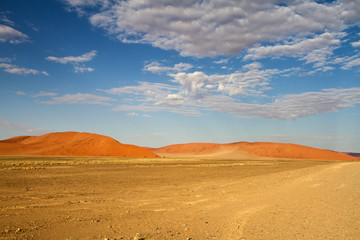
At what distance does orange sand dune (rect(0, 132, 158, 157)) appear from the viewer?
254ft

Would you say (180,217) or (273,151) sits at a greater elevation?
(273,151)

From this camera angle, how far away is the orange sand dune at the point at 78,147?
77312mm

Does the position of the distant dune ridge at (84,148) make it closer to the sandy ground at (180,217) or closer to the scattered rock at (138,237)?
the sandy ground at (180,217)

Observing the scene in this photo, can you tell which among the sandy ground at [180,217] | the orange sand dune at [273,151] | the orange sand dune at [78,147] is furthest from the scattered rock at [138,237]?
the orange sand dune at [273,151]

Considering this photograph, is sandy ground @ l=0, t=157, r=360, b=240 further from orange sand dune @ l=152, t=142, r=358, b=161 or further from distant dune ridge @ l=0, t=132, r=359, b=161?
orange sand dune @ l=152, t=142, r=358, b=161

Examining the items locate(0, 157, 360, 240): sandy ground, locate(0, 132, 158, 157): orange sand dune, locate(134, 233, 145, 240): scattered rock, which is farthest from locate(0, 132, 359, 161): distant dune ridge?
locate(134, 233, 145, 240): scattered rock

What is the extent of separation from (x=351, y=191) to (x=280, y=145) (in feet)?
426

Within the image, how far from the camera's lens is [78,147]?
3236 inches

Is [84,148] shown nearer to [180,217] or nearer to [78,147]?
[78,147]

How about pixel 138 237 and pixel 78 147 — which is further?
pixel 78 147

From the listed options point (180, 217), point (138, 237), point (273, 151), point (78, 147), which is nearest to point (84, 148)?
point (78, 147)

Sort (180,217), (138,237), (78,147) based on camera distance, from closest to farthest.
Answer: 1. (138,237)
2. (180,217)
3. (78,147)

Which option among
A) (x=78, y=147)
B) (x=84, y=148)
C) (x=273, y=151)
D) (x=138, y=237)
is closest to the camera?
(x=138, y=237)

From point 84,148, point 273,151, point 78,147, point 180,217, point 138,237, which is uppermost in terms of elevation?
point 78,147
